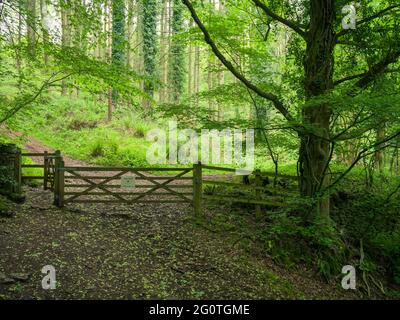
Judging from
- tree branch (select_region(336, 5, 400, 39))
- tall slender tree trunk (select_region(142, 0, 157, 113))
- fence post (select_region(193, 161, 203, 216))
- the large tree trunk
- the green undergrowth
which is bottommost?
the green undergrowth

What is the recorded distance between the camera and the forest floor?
5.97 metres

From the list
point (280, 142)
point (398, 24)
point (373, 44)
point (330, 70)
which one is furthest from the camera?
point (280, 142)

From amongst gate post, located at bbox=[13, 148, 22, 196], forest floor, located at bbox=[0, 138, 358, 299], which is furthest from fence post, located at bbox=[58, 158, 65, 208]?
gate post, located at bbox=[13, 148, 22, 196]

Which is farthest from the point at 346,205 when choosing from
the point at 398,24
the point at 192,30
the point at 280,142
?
the point at 192,30

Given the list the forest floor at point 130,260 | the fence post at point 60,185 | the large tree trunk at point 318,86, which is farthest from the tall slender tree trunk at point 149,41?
the large tree trunk at point 318,86

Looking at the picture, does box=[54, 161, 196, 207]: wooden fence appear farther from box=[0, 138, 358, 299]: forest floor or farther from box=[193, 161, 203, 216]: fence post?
box=[0, 138, 358, 299]: forest floor

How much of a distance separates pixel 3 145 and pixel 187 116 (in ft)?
16.4

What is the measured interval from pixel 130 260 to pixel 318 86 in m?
6.01

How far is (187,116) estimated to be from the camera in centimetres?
830

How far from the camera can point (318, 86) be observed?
8.26 metres

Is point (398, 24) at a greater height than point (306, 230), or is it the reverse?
point (398, 24)

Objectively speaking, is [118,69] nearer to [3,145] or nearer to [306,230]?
[3,145]

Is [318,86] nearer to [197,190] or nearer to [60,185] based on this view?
[197,190]

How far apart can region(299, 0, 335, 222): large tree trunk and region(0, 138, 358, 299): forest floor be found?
232 centimetres
